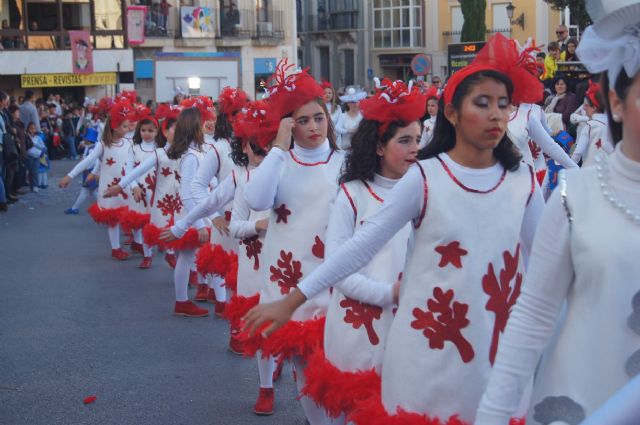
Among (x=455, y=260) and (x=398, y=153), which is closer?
(x=455, y=260)

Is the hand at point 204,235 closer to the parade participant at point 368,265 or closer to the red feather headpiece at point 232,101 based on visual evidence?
the red feather headpiece at point 232,101

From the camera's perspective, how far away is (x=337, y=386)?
4.20 m

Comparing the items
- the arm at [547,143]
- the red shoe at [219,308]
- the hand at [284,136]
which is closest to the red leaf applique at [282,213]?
the hand at [284,136]

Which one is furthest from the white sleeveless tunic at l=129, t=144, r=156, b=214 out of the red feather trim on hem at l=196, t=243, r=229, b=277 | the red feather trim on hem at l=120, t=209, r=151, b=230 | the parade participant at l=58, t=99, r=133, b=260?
the red feather trim on hem at l=196, t=243, r=229, b=277

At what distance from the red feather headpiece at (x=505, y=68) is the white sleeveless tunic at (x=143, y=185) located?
28.0ft

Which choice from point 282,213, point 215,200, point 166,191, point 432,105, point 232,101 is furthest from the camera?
point 432,105

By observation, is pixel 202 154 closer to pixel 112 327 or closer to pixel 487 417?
pixel 112 327

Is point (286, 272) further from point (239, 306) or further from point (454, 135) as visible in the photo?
point (454, 135)

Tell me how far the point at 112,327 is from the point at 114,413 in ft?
8.17

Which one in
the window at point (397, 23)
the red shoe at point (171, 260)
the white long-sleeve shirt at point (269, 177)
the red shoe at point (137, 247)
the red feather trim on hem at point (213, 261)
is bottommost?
the red shoe at point (137, 247)

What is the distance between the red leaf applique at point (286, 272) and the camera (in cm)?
532

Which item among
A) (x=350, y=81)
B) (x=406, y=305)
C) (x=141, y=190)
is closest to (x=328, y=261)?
(x=406, y=305)

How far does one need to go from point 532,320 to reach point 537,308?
3 centimetres

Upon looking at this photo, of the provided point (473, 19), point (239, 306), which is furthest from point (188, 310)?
point (473, 19)
